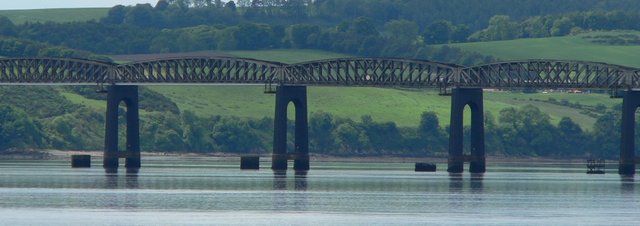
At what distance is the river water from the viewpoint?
11669cm

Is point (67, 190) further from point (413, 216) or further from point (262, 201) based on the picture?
point (413, 216)

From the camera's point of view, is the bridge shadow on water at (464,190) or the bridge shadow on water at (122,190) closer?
the bridge shadow on water at (122,190)

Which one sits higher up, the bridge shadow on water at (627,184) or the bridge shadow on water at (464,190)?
the bridge shadow on water at (627,184)

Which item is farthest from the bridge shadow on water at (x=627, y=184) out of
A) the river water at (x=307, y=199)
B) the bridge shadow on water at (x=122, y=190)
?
the bridge shadow on water at (x=122, y=190)

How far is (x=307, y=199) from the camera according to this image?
138 m

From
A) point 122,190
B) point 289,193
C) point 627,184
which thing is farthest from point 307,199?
point 627,184

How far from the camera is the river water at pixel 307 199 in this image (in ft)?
383

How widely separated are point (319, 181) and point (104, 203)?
45035 mm

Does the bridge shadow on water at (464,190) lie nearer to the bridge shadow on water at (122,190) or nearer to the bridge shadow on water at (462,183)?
the bridge shadow on water at (462,183)

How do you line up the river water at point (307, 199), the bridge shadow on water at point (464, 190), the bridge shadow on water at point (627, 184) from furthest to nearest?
1. the bridge shadow on water at point (627, 184)
2. the bridge shadow on water at point (464, 190)
3. the river water at point (307, 199)

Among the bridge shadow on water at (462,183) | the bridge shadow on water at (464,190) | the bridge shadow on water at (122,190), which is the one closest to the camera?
the bridge shadow on water at (122,190)

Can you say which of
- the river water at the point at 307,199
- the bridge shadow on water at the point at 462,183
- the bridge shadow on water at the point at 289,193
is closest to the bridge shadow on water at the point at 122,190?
the river water at the point at 307,199

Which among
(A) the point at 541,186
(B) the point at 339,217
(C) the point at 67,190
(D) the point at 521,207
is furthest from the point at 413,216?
(A) the point at 541,186

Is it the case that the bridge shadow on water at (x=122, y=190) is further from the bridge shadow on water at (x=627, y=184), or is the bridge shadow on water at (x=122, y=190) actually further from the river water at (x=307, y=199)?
the bridge shadow on water at (x=627, y=184)
